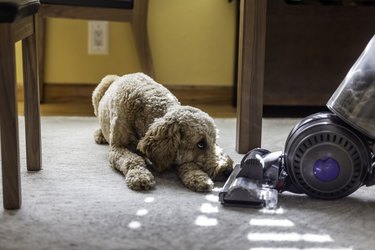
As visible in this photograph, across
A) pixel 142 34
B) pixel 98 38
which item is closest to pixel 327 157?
pixel 142 34

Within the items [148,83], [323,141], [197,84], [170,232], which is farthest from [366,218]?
[197,84]

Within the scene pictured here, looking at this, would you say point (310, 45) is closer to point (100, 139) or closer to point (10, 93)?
point (100, 139)

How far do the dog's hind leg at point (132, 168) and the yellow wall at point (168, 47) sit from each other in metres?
0.95

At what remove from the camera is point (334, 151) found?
1.25 meters

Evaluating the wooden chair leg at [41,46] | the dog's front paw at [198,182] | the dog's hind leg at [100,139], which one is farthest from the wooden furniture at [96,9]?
the dog's front paw at [198,182]

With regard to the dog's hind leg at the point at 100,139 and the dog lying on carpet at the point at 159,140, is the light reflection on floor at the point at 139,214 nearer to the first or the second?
the dog lying on carpet at the point at 159,140

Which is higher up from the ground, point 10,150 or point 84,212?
point 10,150

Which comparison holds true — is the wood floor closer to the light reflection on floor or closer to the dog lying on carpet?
the dog lying on carpet

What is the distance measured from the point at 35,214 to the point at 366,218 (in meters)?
0.69

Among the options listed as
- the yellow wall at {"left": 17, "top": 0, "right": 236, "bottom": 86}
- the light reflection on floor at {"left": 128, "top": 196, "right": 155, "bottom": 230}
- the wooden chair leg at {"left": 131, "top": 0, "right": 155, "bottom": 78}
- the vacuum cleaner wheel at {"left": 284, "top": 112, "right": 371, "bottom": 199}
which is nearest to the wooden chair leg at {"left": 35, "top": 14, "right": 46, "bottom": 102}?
the yellow wall at {"left": 17, "top": 0, "right": 236, "bottom": 86}

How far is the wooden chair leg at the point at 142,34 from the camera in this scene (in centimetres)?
205

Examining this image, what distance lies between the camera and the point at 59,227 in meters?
1.14

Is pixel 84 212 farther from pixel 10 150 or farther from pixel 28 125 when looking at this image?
pixel 28 125

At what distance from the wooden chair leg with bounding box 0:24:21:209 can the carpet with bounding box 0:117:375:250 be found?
0.15 feet
